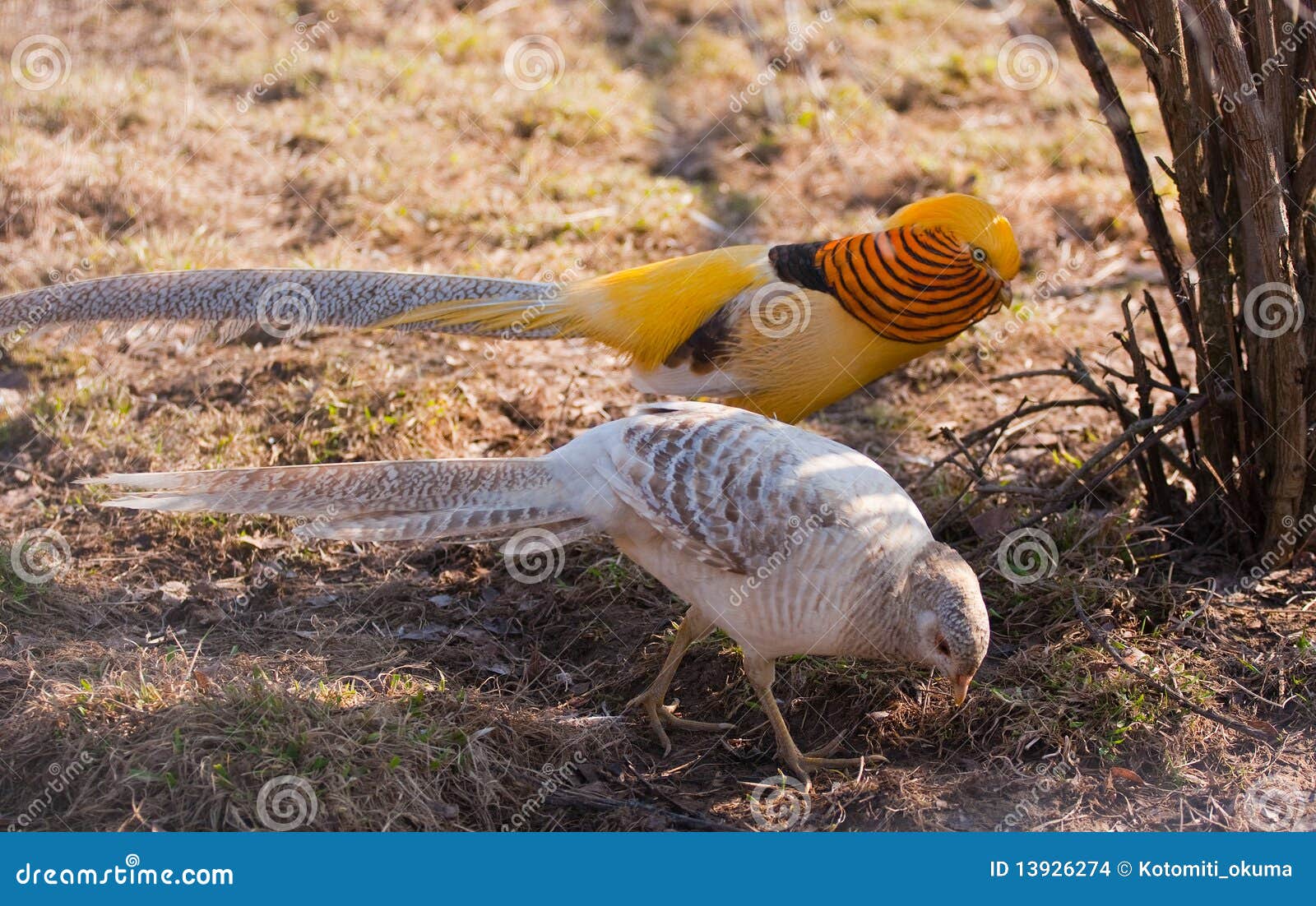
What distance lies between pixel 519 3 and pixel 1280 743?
659cm

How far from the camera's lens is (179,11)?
305 inches

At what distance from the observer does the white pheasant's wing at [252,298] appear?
13.2ft

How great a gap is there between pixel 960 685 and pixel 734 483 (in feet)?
2.56

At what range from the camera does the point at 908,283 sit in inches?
162

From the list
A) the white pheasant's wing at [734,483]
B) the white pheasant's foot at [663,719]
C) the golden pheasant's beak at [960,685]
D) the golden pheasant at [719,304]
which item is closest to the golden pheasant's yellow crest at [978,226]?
the golden pheasant at [719,304]

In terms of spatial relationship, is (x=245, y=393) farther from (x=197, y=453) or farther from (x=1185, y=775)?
(x=1185, y=775)

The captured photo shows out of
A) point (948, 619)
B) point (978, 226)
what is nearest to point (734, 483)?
point (948, 619)

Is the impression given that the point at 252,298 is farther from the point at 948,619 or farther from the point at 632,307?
the point at 948,619

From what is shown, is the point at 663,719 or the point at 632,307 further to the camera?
the point at 632,307

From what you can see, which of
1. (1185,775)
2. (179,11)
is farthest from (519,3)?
(1185,775)

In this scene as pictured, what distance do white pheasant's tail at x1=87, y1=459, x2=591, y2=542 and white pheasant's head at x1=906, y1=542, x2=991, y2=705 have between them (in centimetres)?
93

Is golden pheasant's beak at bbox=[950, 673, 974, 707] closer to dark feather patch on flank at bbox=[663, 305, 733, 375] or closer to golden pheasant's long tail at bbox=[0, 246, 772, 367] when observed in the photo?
dark feather patch on flank at bbox=[663, 305, 733, 375]

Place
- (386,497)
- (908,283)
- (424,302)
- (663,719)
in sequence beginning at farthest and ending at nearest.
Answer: (424,302), (908,283), (663,719), (386,497)

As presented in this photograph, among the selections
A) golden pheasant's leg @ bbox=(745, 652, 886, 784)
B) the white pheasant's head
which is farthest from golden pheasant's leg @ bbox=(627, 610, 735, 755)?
the white pheasant's head
